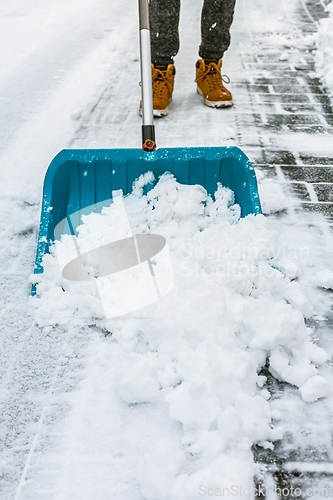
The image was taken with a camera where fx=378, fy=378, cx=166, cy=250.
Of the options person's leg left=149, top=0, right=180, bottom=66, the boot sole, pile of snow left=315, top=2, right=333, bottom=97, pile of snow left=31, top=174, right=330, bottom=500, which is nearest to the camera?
pile of snow left=31, top=174, right=330, bottom=500

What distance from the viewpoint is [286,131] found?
2.68 m

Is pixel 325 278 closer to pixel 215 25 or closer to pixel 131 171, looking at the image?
pixel 131 171

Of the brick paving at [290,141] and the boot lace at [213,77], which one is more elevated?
the boot lace at [213,77]

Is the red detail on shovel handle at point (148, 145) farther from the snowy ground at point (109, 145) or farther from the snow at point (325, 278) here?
the snow at point (325, 278)

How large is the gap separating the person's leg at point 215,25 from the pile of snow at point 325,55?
1021mm

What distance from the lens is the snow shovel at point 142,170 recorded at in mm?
1656

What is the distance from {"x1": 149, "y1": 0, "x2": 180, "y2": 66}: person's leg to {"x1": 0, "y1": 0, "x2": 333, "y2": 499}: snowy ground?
0.39 metres

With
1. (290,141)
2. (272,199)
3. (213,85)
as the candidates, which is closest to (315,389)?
(272,199)

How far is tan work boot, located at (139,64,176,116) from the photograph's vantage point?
2811mm

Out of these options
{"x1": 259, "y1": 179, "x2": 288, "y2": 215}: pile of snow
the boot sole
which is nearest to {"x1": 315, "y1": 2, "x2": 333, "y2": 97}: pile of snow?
the boot sole

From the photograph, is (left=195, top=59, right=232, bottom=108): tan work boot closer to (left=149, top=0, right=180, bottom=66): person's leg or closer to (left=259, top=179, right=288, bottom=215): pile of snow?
(left=149, top=0, right=180, bottom=66): person's leg

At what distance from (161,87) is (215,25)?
0.60 metres

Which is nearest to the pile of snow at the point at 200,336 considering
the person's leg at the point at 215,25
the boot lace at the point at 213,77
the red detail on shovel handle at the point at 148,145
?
the red detail on shovel handle at the point at 148,145

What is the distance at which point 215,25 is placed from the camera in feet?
9.26
